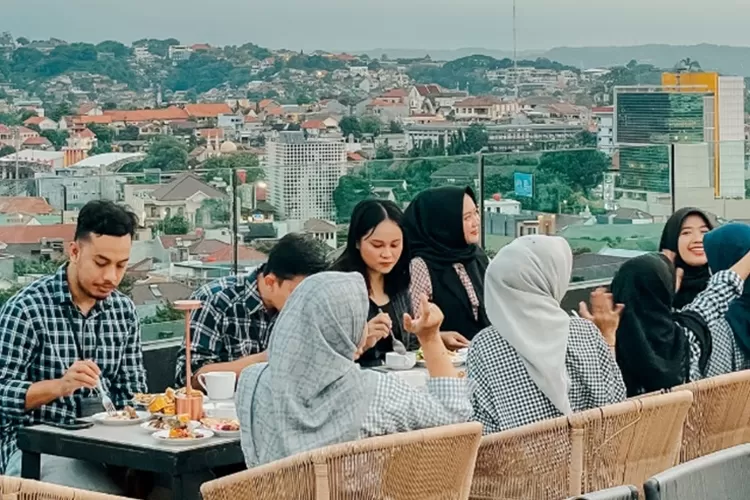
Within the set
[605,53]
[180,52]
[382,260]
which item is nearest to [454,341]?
[382,260]

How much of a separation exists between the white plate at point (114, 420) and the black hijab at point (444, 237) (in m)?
2.36

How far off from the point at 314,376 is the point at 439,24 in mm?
13149

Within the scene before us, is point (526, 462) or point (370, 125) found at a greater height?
point (370, 125)

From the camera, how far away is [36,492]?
2607 mm

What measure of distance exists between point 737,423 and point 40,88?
29.3 ft

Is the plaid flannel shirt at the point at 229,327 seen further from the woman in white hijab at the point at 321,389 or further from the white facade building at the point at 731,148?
the white facade building at the point at 731,148

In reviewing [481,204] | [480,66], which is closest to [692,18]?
[480,66]

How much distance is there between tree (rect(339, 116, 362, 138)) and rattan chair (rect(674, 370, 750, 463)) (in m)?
5.50

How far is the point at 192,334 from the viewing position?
523cm

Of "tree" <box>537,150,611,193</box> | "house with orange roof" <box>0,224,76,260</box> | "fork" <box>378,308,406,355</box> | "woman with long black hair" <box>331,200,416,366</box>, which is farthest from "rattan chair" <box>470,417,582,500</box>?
"tree" <box>537,150,611,193</box>

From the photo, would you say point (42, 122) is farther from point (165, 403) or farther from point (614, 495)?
point (614, 495)

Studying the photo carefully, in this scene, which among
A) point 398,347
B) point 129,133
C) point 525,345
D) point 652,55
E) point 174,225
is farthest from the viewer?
point 652,55

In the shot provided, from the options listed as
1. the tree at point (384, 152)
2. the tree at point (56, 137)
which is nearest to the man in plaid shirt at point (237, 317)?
the tree at point (384, 152)

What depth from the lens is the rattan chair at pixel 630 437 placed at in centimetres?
363
